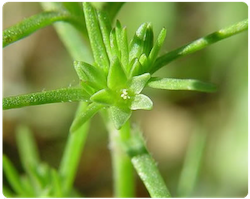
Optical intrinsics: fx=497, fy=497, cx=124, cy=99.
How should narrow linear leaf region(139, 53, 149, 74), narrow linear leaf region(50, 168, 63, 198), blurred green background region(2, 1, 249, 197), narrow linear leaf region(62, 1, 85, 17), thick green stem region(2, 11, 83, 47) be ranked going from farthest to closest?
blurred green background region(2, 1, 249, 197)
narrow linear leaf region(50, 168, 63, 198)
narrow linear leaf region(62, 1, 85, 17)
thick green stem region(2, 11, 83, 47)
narrow linear leaf region(139, 53, 149, 74)

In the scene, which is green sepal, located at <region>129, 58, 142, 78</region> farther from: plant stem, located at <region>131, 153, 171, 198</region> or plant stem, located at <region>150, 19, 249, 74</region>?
plant stem, located at <region>131, 153, 171, 198</region>

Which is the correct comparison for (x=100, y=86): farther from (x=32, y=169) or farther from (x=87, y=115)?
(x=32, y=169)

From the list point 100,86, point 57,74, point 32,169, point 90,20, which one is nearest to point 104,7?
point 90,20

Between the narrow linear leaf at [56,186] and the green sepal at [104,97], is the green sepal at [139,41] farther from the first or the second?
the narrow linear leaf at [56,186]

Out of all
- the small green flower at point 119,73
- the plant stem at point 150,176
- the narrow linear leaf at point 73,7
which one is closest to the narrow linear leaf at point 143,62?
the small green flower at point 119,73

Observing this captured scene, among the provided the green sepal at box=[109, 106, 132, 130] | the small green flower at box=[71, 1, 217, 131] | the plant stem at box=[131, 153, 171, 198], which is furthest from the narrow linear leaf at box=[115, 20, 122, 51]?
the plant stem at box=[131, 153, 171, 198]

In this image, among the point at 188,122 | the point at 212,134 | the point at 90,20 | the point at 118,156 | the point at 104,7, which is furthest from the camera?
the point at 188,122

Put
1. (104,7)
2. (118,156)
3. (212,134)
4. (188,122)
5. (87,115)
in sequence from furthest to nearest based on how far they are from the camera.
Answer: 1. (188,122)
2. (212,134)
3. (118,156)
4. (104,7)
5. (87,115)
